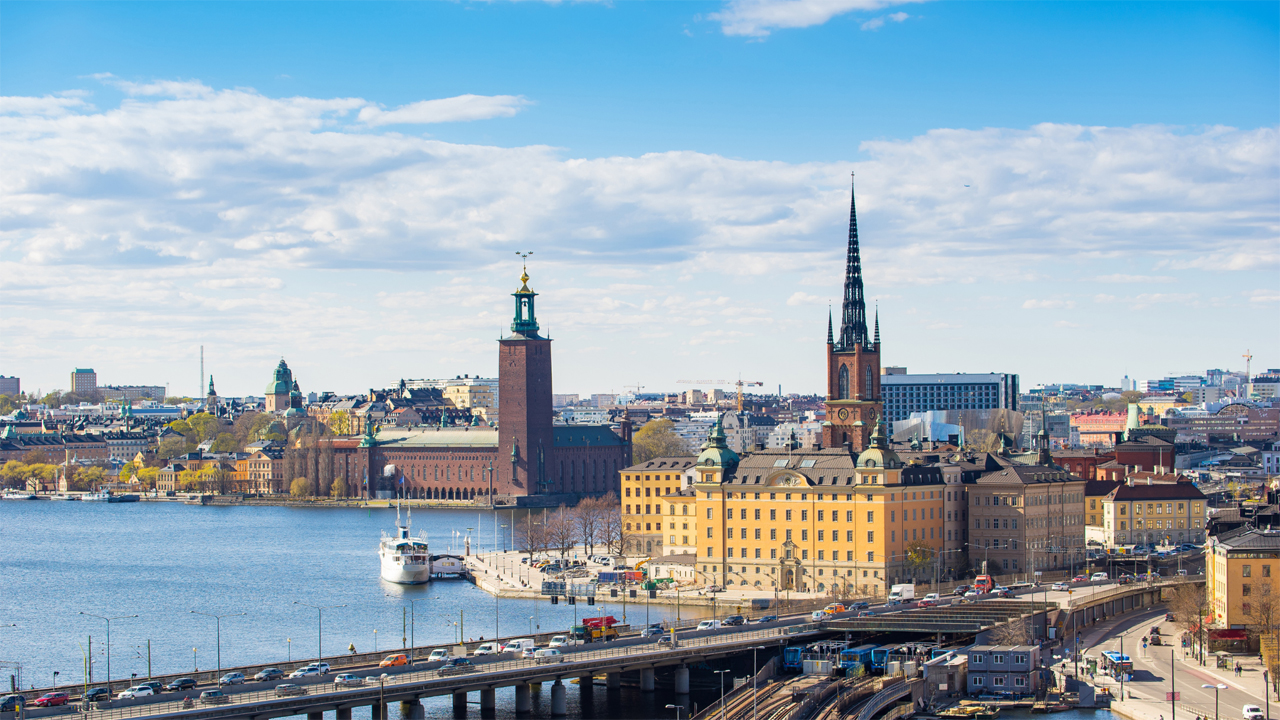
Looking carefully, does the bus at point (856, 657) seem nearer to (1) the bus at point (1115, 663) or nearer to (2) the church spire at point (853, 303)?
(1) the bus at point (1115, 663)

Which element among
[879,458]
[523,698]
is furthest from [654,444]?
[523,698]

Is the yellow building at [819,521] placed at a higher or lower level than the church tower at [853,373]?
lower

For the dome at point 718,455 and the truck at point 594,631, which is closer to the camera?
the truck at point 594,631

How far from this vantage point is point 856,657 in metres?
49.8

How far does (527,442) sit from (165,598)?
63736 mm

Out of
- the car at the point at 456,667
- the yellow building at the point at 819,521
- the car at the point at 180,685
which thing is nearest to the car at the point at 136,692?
the car at the point at 180,685

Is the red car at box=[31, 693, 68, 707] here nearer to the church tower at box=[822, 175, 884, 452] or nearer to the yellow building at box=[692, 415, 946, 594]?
the yellow building at box=[692, 415, 946, 594]

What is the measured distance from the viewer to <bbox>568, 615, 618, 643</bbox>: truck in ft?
168

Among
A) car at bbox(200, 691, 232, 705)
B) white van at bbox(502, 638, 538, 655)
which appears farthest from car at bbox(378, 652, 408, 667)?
car at bbox(200, 691, 232, 705)

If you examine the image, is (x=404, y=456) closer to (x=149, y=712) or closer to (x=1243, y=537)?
(x=1243, y=537)

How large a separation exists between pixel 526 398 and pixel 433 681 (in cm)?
9079

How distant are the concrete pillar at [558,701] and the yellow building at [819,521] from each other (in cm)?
2188

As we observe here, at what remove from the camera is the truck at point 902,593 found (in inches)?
2393

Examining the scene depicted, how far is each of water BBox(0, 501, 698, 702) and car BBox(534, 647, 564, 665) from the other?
87.4 inches
